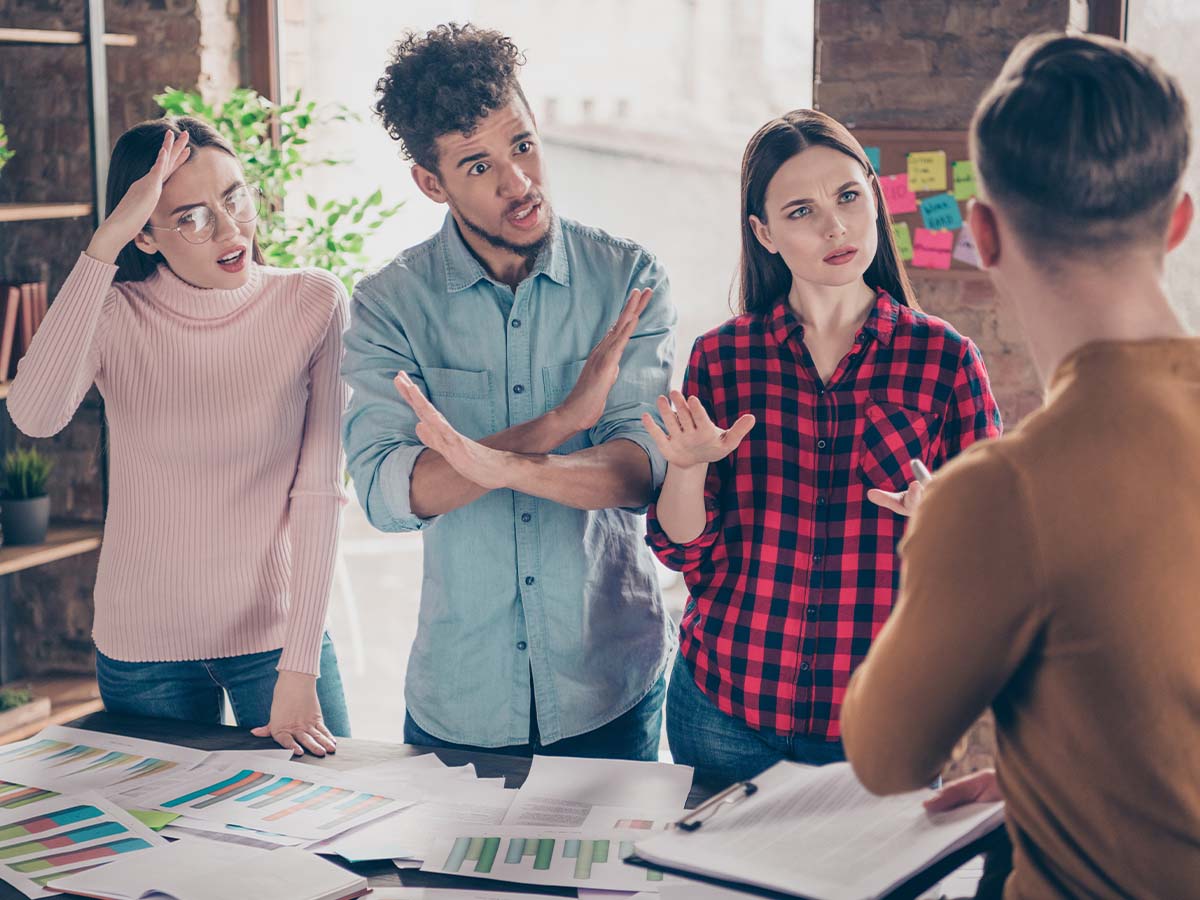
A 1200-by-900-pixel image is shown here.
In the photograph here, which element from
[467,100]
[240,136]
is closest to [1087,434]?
[467,100]

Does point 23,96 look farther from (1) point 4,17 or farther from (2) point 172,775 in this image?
(2) point 172,775

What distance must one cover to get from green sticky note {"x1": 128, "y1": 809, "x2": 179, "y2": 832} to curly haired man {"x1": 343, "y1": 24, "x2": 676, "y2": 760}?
47cm

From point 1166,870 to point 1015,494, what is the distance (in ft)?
0.96

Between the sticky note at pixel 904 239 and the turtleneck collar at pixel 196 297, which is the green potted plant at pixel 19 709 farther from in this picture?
the sticky note at pixel 904 239

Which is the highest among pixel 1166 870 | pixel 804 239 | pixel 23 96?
pixel 23 96

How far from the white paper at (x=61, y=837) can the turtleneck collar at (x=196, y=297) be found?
799 millimetres

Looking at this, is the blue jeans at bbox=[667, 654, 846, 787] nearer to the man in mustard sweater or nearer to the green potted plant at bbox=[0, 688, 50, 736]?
the man in mustard sweater

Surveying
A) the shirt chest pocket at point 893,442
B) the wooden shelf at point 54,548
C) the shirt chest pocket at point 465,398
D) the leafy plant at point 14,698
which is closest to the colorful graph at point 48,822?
the shirt chest pocket at point 465,398

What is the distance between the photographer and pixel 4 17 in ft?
11.5

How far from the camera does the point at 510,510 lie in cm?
190

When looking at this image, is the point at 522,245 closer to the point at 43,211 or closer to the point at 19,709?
the point at 43,211

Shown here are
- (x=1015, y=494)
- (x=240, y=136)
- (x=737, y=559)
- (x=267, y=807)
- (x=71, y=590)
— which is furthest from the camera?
(x=71, y=590)

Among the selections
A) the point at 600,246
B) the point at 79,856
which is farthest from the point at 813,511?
the point at 79,856

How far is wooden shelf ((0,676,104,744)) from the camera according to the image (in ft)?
10.4
